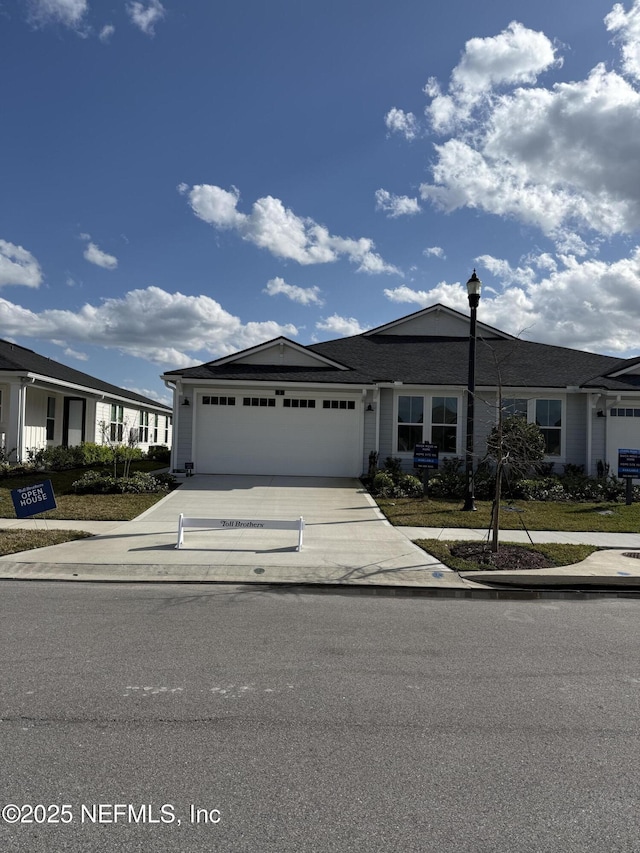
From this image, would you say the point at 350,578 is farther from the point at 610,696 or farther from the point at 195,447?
the point at 195,447

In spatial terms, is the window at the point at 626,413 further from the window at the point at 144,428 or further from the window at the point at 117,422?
the window at the point at 144,428

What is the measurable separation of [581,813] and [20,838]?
2759mm

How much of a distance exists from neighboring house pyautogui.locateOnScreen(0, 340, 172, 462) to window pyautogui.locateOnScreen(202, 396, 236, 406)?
8.60 feet

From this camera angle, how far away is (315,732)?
152 inches

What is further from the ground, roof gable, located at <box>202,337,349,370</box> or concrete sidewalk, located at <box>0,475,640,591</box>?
roof gable, located at <box>202,337,349,370</box>

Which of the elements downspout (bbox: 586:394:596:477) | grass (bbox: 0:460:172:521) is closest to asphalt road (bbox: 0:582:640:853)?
grass (bbox: 0:460:172:521)

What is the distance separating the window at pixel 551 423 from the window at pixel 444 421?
276 cm

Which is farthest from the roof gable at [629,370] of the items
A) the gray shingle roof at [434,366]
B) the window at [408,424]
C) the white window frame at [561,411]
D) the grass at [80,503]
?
the grass at [80,503]

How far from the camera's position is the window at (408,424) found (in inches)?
779

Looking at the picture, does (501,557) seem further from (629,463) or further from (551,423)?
(551,423)

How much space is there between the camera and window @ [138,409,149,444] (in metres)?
34.5

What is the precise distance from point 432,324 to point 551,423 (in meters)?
6.93

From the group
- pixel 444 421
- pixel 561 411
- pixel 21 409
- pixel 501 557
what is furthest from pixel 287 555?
pixel 21 409

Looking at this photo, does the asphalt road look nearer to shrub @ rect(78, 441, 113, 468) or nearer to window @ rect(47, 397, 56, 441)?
shrub @ rect(78, 441, 113, 468)
